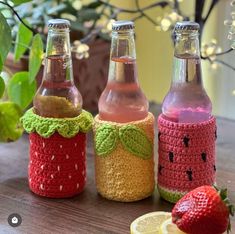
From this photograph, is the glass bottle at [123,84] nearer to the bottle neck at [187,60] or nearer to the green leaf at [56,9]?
the bottle neck at [187,60]

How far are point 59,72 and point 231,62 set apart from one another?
2.62 ft

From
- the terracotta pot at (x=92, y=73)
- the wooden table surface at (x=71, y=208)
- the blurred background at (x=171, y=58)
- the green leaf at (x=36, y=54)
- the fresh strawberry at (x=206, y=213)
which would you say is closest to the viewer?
the fresh strawberry at (x=206, y=213)

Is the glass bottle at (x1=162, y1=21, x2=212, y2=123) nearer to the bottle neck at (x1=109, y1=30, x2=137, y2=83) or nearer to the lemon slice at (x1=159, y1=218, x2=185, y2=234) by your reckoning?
the bottle neck at (x1=109, y1=30, x2=137, y2=83)

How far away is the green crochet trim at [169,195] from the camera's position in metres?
0.90

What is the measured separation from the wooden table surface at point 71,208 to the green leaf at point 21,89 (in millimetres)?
108

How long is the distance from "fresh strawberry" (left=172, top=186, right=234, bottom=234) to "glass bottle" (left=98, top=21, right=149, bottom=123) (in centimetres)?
19

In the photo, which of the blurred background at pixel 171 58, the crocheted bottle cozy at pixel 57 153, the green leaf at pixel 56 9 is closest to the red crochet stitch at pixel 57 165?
the crocheted bottle cozy at pixel 57 153

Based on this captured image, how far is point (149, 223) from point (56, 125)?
20 cm

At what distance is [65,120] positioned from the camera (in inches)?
35.8

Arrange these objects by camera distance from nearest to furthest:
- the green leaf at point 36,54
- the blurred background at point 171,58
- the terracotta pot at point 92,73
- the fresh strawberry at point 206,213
A: the fresh strawberry at point 206,213 < the green leaf at point 36,54 < the terracotta pot at point 92,73 < the blurred background at point 171,58

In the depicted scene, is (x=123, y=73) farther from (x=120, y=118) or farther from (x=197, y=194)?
(x=197, y=194)

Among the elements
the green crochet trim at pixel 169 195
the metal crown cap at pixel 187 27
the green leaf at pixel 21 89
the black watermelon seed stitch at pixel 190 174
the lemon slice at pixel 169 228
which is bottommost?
the green crochet trim at pixel 169 195

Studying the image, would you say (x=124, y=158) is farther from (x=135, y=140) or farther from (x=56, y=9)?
(x=56, y=9)

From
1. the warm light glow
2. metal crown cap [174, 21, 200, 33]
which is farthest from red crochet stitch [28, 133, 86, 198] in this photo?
the warm light glow
